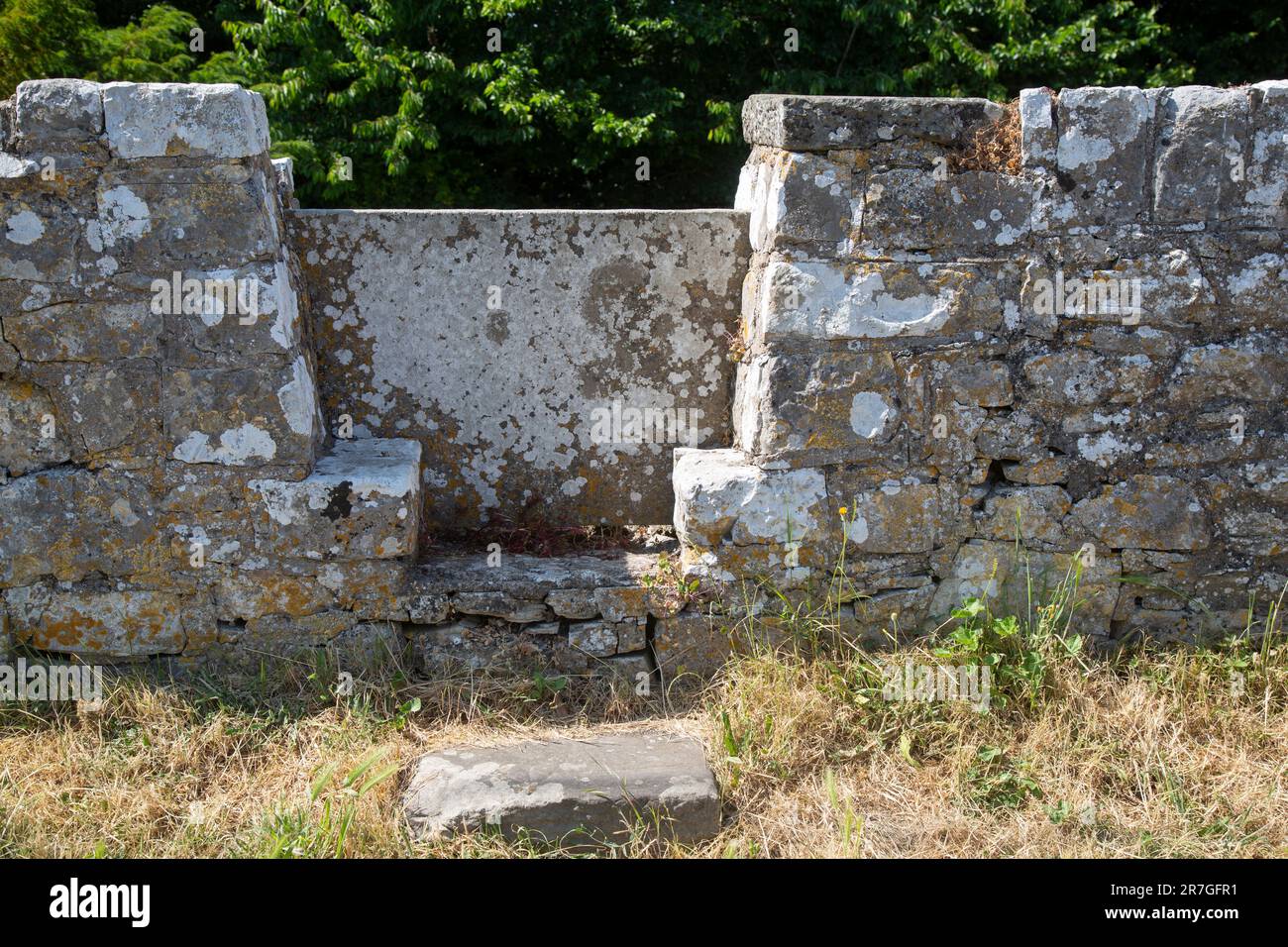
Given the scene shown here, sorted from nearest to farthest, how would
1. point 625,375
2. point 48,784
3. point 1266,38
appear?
point 48,784
point 625,375
point 1266,38

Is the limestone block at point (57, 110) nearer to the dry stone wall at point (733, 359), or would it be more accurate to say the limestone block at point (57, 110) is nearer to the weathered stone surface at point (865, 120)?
the dry stone wall at point (733, 359)

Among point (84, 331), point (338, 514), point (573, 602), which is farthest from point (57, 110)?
point (573, 602)

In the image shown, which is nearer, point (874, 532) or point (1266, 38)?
point (874, 532)

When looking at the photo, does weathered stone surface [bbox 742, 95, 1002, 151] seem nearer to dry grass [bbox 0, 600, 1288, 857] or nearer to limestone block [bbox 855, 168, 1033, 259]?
limestone block [bbox 855, 168, 1033, 259]

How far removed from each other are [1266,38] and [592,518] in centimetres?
759

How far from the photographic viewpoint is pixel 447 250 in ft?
10.5

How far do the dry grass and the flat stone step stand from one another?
0.05 m

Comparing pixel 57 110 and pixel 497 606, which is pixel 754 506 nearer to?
pixel 497 606

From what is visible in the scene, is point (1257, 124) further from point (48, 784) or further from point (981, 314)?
Answer: point (48, 784)

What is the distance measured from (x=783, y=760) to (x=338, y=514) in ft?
4.57

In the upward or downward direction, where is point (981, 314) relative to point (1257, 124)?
downward

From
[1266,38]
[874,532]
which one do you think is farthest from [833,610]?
[1266,38]

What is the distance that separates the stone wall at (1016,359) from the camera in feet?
9.57

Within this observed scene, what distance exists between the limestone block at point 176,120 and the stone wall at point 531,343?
1.37ft
